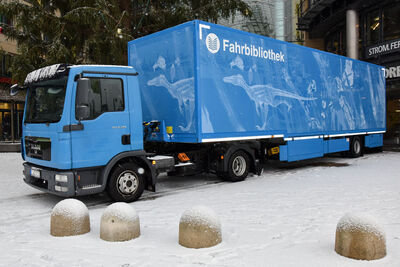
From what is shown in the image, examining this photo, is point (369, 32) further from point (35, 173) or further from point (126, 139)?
point (35, 173)

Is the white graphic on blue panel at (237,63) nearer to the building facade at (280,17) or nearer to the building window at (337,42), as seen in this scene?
the building window at (337,42)

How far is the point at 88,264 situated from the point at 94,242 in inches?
28.1

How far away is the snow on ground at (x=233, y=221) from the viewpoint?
408cm

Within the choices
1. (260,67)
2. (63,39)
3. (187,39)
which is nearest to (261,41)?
(260,67)

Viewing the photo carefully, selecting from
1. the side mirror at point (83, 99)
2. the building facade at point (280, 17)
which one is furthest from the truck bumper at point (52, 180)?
the building facade at point (280, 17)

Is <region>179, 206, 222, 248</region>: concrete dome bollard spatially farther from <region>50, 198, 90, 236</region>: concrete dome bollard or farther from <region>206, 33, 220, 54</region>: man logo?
<region>206, 33, 220, 54</region>: man logo

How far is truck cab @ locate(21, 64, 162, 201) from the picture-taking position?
627 centimetres

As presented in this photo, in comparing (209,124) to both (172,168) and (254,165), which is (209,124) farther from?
(254,165)

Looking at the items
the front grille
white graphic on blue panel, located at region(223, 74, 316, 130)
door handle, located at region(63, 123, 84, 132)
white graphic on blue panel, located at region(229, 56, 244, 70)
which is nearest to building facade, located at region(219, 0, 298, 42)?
white graphic on blue panel, located at region(223, 74, 316, 130)

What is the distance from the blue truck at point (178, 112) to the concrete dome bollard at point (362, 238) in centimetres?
417

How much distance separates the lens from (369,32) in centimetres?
2162

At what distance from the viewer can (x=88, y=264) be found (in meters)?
3.98

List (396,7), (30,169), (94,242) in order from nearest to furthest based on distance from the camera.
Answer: (94,242) < (30,169) < (396,7)

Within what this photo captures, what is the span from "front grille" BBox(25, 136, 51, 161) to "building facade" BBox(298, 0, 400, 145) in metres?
18.6
